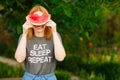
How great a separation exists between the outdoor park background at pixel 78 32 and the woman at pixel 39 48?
91 centimetres

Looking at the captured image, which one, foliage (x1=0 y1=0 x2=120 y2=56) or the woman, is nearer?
the woman

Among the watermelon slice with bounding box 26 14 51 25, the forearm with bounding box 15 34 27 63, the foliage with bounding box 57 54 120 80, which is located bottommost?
the foliage with bounding box 57 54 120 80

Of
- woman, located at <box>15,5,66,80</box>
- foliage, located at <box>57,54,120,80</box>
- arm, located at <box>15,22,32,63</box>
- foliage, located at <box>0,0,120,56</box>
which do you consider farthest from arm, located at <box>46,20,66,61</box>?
foliage, located at <box>57,54,120,80</box>

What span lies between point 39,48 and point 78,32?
3.34m

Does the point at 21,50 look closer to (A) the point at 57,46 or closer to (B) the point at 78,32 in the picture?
(A) the point at 57,46

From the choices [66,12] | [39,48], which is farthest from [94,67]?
[39,48]

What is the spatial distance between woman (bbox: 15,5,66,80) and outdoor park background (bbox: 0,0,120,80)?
0.91 m

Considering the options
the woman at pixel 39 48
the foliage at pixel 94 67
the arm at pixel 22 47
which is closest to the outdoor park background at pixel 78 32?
the foliage at pixel 94 67

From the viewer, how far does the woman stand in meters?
5.82

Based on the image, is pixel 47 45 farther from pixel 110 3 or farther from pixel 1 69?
pixel 1 69

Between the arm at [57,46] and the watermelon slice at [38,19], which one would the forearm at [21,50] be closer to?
the watermelon slice at [38,19]

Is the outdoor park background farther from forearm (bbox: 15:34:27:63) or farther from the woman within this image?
forearm (bbox: 15:34:27:63)

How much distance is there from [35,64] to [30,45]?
0.24 m

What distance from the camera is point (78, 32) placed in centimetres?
916
